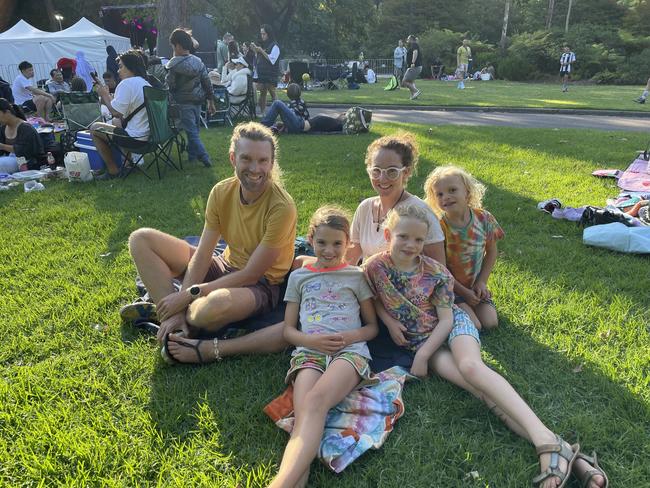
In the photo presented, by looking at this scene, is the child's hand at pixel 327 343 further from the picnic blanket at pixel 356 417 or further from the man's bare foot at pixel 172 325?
the man's bare foot at pixel 172 325

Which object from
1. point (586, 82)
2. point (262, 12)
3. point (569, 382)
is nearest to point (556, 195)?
point (569, 382)

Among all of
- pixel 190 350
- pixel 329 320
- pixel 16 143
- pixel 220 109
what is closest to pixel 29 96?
pixel 220 109

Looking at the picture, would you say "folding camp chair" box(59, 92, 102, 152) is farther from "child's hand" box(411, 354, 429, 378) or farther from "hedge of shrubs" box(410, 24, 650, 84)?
"hedge of shrubs" box(410, 24, 650, 84)

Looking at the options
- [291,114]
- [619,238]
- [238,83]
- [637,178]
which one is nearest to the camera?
[619,238]

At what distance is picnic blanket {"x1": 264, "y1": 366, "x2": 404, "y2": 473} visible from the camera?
2.07 meters

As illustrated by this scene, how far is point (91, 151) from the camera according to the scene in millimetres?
7113

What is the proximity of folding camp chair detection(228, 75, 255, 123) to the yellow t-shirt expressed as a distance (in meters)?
9.21

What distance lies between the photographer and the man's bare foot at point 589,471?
188 centimetres

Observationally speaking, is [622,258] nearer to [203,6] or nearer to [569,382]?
[569,382]

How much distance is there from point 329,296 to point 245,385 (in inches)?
27.5

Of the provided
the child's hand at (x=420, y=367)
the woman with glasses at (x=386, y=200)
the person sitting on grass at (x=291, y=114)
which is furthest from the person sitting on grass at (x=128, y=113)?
the child's hand at (x=420, y=367)

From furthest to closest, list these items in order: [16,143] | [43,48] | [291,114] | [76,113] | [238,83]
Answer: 1. [43,48]
2. [238,83]
3. [291,114]
4. [76,113]
5. [16,143]

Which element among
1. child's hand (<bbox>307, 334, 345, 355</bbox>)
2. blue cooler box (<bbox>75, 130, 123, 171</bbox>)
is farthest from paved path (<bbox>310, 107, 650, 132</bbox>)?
child's hand (<bbox>307, 334, 345, 355</bbox>)

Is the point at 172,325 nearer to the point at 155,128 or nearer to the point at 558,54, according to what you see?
the point at 155,128
